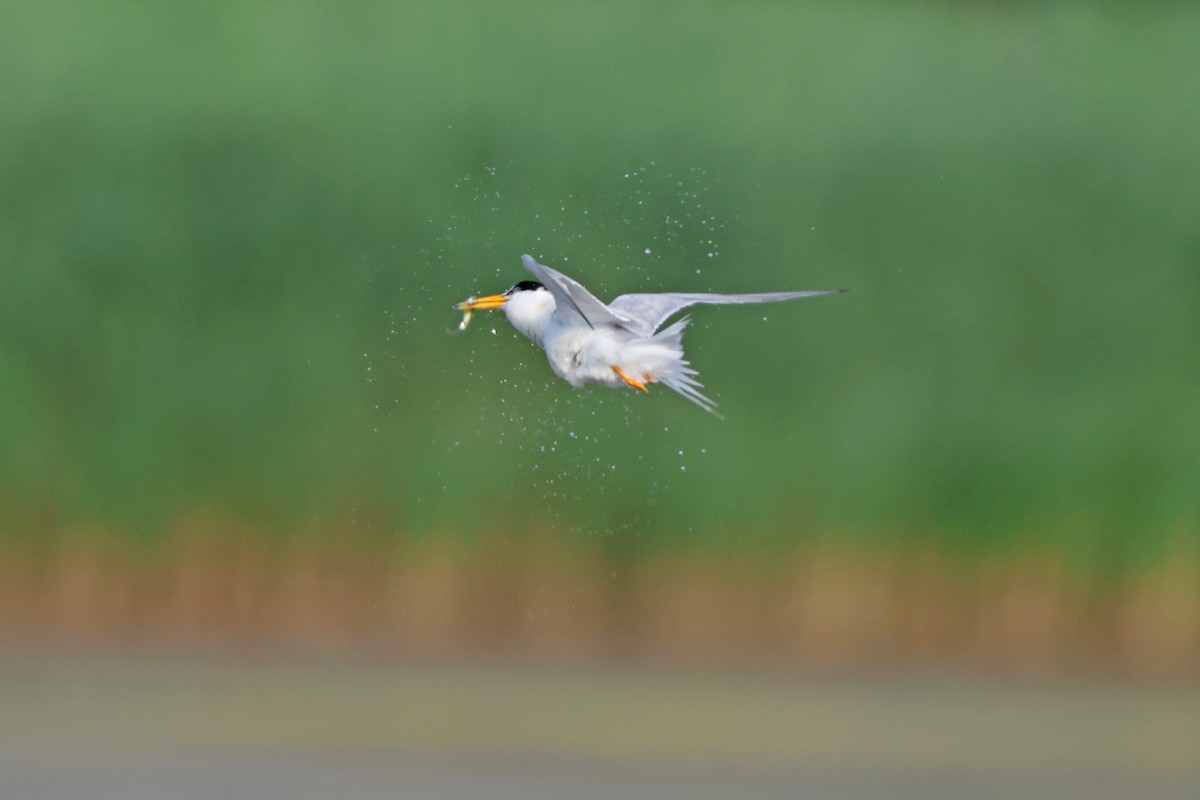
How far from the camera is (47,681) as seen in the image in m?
3.86

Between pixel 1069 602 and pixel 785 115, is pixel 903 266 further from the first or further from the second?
pixel 1069 602

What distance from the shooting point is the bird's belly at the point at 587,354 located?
295 centimetres

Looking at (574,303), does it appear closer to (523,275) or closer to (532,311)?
(532,311)

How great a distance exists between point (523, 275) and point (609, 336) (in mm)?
1065

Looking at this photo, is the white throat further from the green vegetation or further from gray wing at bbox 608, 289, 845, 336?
the green vegetation

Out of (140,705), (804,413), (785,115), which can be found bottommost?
(140,705)

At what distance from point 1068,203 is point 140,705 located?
7.47 ft

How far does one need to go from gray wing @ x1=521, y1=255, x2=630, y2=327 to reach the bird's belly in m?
0.02

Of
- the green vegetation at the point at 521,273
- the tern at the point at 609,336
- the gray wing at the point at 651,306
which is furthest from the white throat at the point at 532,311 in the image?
the green vegetation at the point at 521,273

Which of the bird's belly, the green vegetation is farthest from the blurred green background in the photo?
the bird's belly

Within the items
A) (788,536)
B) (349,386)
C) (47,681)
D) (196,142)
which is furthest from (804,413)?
(47,681)

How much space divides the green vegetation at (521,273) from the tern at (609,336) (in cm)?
88

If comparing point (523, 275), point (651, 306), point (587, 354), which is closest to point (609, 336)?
point (587, 354)

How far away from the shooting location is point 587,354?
9.73 feet
